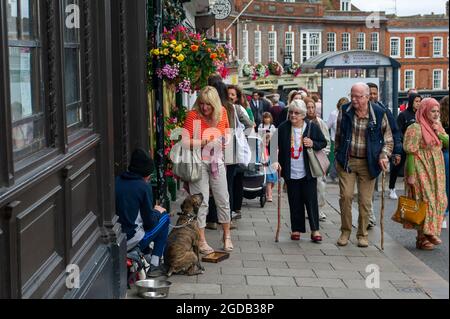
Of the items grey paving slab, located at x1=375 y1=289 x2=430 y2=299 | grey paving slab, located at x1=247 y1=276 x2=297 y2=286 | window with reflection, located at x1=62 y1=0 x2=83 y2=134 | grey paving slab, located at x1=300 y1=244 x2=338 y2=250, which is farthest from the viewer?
grey paving slab, located at x1=300 y1=244 x2=338 y2=250

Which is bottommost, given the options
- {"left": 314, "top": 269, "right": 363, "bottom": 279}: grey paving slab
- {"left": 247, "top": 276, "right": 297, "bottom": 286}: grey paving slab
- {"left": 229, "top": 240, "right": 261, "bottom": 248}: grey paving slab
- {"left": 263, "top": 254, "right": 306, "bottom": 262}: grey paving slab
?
{"left": 229, "top": 240, "right": 261, "bottom": 248}: grey paving slab

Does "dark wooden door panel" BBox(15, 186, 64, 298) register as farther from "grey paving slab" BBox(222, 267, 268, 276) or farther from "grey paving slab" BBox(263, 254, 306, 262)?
"grey paving slab" BBox(263, 254, 306, 262)

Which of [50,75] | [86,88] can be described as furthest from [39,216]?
[86,88]

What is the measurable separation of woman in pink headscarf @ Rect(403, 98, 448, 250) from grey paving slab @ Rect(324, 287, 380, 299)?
2004mm

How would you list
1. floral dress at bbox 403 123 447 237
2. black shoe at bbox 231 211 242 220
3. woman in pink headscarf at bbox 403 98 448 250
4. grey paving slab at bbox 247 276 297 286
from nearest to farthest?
grey paving slab at bbox 247 276 297 286, woman in pink headscarf at bbox 403 98 448 250, floral dress at bbox 403 123 447 237, black shoe at bbox 231 211 242 220

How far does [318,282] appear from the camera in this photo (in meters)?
7.36

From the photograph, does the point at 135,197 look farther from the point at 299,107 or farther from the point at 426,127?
the point at 426,127

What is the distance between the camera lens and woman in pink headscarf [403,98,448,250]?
870 centimetres

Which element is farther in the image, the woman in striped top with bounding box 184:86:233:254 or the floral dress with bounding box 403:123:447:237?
the floral dress with bounding box 403:123:447:237

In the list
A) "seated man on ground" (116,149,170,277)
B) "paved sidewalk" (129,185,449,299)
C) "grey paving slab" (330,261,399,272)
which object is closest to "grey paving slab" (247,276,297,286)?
"paved sidewalk" (129,185,449,299)

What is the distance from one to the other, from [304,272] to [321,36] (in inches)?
2592

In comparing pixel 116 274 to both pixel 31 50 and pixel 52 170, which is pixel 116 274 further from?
pixel 31 50

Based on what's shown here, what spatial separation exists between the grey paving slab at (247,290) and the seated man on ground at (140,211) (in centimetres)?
69

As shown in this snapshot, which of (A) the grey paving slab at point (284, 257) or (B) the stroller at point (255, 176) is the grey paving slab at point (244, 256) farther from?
(B) the stroller at point (255, 176)
